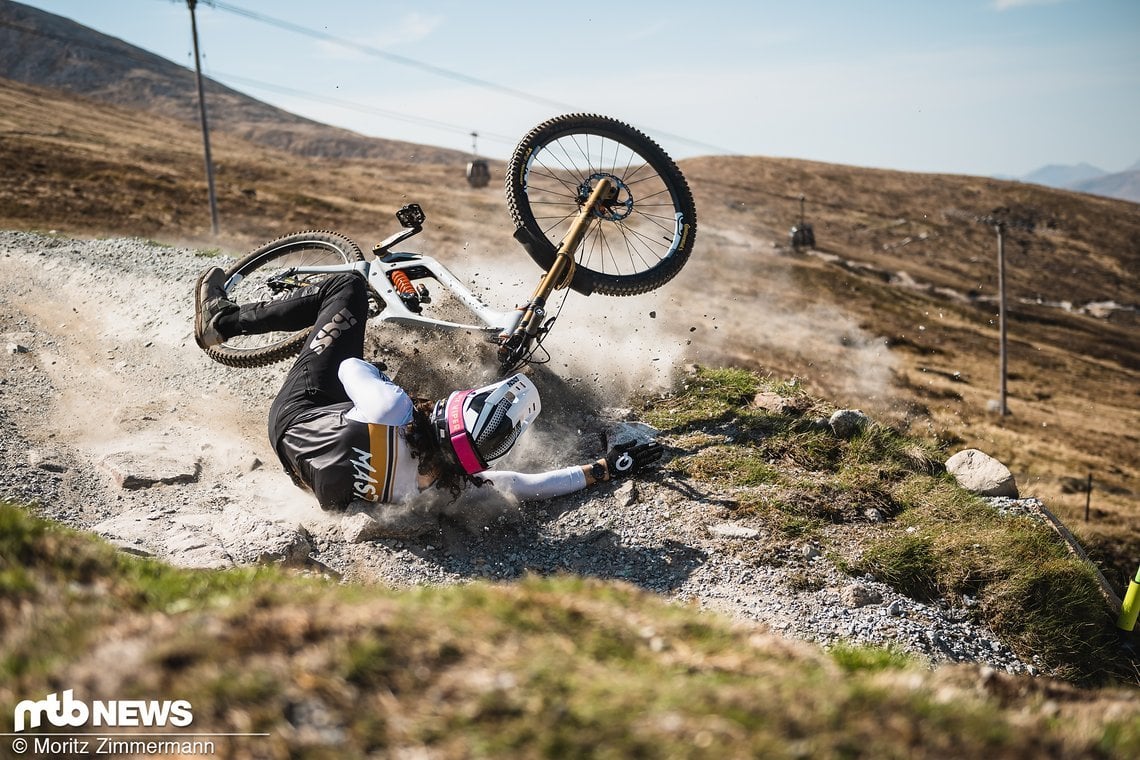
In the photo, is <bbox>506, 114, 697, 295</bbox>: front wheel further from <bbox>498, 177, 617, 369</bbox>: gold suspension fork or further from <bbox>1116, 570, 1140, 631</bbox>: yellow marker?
<bbox>1116, 570, 1140, 631</bbox>: yellow marker

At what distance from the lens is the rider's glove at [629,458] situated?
6801mm

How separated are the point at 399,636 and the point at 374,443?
3.01m

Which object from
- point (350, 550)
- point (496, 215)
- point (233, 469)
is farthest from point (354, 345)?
point (496, 215)

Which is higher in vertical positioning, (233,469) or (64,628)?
(64,628)

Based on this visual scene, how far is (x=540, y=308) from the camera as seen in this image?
714 cm

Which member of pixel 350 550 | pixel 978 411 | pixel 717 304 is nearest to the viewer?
pixel 350 550

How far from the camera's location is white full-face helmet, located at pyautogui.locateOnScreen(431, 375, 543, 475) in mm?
5613

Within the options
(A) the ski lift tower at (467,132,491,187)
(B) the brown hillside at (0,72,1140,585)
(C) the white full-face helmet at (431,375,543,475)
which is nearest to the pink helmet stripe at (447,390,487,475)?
(C) the white full-face helmet at (431,375,543,475)

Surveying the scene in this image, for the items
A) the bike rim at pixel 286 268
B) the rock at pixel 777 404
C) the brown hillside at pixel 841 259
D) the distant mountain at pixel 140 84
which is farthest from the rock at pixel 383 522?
the distant mountain at pixel 140 84

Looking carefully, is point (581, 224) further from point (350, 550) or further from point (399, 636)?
point (399, 636)

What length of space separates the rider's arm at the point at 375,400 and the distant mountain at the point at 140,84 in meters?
118

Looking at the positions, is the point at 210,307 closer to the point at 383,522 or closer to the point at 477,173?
the point at 383,522

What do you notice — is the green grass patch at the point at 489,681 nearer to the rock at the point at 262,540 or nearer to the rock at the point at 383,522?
the rock at the point at 262,540

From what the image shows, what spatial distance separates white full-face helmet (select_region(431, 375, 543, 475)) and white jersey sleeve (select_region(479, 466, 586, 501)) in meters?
0.69
